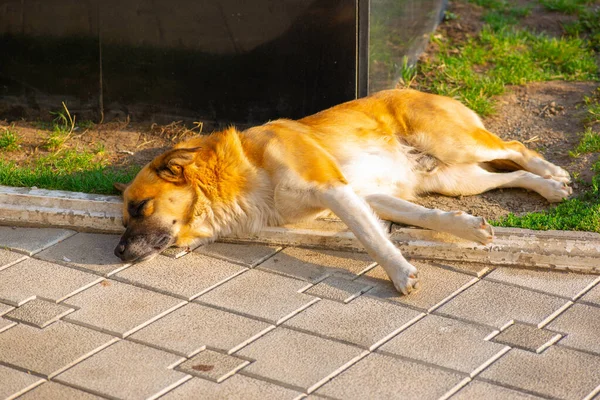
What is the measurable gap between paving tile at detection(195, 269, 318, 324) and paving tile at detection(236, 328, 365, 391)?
0.22 meters

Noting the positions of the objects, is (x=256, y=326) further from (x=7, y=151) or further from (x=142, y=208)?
(x=7, y=151)

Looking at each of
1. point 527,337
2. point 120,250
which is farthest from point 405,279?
point 120,250

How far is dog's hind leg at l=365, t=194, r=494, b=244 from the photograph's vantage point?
17.1ft

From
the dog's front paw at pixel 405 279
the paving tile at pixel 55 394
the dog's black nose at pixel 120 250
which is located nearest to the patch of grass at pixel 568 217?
the dog's front paw at pixel 405 279

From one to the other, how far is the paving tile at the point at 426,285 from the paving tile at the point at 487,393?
79 cm

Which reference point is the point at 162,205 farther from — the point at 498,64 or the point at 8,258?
the point at 498,64

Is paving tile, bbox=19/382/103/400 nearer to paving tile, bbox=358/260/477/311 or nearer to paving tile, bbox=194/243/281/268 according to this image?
paving tile, bbox=194/243/281/268

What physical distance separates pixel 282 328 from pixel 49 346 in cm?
120

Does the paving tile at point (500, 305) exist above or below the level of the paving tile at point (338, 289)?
below

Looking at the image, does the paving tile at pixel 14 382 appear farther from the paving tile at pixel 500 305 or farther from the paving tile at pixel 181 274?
the paving tile at pixel 500 305

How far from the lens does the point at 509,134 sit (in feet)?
23.3

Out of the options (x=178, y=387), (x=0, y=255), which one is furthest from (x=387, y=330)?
(x=0, y=255)

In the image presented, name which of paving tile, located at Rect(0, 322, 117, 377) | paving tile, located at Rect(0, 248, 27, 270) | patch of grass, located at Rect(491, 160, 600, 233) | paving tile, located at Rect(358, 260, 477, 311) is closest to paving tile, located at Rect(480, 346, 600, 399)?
paving tile, located at Rect(358, 260, 477, 311)

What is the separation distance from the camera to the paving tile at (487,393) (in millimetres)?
3975
